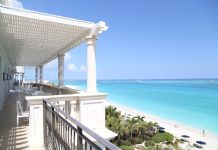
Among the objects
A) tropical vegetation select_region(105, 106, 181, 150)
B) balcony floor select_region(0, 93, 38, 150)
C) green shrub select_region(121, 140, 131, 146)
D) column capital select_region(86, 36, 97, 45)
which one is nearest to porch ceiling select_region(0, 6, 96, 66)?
column capital select_region(86, 36, 97, 45)

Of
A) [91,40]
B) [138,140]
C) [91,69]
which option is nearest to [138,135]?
[138,140]

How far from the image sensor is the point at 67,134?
2033 mm

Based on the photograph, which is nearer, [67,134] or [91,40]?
[67,134]

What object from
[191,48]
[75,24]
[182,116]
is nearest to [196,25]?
[191,48]

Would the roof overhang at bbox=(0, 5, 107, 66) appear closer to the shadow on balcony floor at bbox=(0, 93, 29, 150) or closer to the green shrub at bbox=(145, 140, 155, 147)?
the shadow on balcony floor at bbox=(0, 93, 29, 150)

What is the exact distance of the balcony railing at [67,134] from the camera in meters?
1.31

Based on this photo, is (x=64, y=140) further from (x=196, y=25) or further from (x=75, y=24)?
(x=196, y=25)

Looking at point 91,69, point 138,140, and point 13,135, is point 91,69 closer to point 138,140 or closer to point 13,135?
point 13,135

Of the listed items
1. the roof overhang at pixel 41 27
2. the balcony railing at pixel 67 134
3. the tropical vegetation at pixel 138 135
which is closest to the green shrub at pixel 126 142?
the tropical vegetation at pixel 138 135

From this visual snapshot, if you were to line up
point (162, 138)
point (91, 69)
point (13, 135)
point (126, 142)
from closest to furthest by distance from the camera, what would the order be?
point (13, 135), point (91, 69), point (126, 142), point (162, 138)

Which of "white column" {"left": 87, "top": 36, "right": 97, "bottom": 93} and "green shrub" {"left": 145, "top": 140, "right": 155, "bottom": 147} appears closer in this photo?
"white column" {"left": 87, "top": 36, "right": 97, "bottom": 93}

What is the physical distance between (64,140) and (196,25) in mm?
44060

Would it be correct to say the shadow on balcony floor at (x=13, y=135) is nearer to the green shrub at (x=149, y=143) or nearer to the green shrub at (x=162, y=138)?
the green shrub at (x=149, y=143)

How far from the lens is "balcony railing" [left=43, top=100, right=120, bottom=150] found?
51.4 inches
